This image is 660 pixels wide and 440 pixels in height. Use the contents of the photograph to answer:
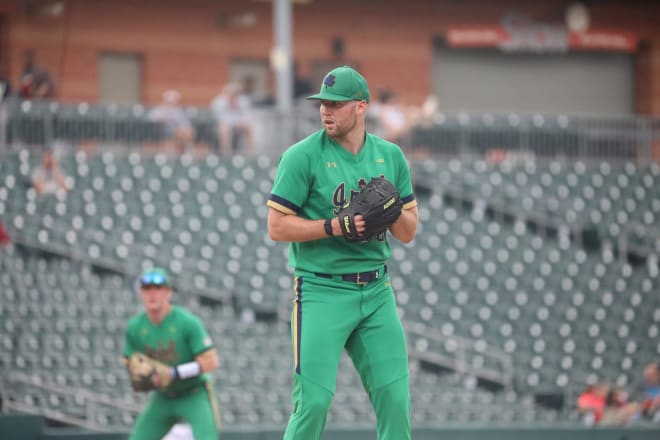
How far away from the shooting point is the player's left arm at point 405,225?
21.2ft

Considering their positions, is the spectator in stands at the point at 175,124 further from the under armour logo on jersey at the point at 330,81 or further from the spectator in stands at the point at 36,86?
the under armour logo on jersey at the point at 330,81

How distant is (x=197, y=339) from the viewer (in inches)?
358

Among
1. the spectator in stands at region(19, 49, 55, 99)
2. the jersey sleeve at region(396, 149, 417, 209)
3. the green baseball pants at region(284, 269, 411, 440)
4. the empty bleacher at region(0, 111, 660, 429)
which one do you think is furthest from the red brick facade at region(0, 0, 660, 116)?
the green baseball pants at region(284, 269, 411, 440)

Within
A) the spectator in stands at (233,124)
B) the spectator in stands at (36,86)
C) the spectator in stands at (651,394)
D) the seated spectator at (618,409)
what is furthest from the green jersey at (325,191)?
the spectator in stands at (233,124)

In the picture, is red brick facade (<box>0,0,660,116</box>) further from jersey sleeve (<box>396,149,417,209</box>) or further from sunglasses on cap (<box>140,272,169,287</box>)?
jersey sleeve (<box>396,149,417,209</box>)

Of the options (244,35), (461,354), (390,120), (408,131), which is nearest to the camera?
(461,354)

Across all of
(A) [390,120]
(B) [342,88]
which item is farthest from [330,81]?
(A) [390,120]

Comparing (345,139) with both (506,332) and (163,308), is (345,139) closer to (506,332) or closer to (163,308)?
(163,308)

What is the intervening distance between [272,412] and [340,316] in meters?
8.32

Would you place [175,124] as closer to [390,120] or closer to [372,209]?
[390,120]

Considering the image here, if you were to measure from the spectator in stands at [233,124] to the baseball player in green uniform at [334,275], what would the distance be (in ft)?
39.8

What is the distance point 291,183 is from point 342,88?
55 cm

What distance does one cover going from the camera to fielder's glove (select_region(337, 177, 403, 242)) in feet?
20.2

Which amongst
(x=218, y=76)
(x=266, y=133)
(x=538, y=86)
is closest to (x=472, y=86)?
(x=538, y=86)
